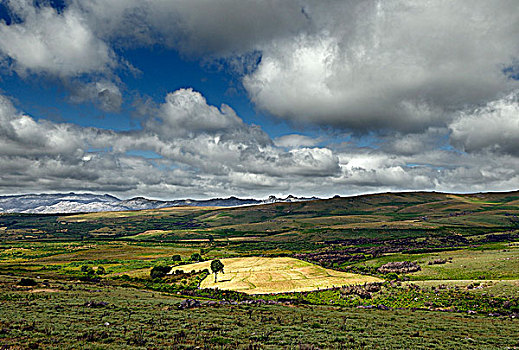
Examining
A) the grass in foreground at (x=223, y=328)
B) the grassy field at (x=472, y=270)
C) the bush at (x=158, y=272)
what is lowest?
the bush at (x=158, y=272)

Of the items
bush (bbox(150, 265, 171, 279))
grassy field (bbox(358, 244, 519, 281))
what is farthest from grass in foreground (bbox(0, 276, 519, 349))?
bush (bbox(150, 265, 171, 279))

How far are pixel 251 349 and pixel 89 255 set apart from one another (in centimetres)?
20480

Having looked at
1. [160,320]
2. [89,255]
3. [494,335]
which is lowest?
[89,255]

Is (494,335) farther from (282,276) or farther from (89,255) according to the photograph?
(89,255)

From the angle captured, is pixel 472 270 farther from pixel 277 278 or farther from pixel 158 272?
pixel 158 272

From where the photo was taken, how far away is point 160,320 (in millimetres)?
35188

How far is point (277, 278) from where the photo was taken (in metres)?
93.8

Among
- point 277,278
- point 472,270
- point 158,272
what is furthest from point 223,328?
point 158,272

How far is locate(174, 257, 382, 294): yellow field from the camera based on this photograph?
8191 cm

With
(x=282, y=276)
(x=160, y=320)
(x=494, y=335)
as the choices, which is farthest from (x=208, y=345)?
(x=282, y=276)

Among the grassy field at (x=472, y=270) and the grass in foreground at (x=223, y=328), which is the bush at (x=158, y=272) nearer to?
the grass in foreground at (x=223, y=328)

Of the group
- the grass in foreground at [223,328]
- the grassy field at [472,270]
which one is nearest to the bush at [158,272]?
the grass in foreground at [223,328]

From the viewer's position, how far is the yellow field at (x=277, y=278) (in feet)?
269

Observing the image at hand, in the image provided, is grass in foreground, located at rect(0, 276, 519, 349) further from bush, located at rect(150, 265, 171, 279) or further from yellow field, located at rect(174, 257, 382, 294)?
bush, located at rect(150, 265, 171, 279)
